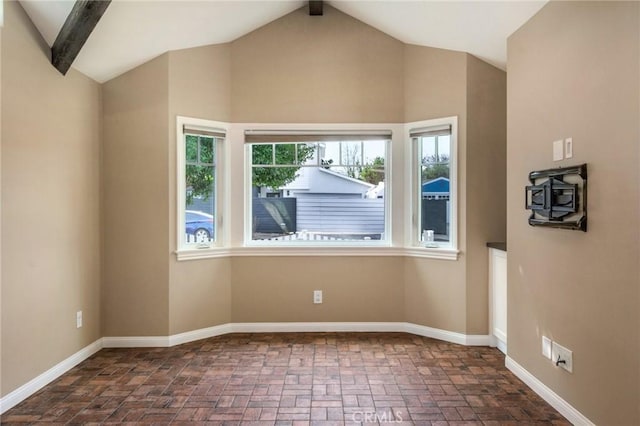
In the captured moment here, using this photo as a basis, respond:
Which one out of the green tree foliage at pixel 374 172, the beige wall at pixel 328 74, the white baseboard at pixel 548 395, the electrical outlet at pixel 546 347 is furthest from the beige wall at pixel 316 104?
the electrical outlet at pixel 546 347

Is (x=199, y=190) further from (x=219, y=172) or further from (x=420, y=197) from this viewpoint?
(x=420, y=197)

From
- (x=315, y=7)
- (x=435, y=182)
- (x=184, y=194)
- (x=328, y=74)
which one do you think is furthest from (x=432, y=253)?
(x=315, y=7)

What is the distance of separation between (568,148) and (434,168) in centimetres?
155

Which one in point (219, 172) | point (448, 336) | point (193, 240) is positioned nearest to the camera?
point (448, 336)

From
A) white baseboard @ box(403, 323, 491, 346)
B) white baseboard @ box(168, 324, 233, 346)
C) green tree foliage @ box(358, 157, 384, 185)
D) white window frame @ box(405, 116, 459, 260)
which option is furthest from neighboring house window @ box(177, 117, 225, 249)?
white baseboard @ box(403, 323, 491, 346)

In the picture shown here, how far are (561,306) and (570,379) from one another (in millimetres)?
404

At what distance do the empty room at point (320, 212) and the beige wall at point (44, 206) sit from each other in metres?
0.02

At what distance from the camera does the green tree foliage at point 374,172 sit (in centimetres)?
407

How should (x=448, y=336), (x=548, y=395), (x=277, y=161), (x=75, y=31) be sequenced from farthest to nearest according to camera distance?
(x=277, y=161) < (x=448, y=336) < (x=75, y=31) < (x=548, y=395)

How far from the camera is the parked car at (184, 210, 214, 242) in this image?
3.79 m

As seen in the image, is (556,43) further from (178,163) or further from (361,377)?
(178,163)

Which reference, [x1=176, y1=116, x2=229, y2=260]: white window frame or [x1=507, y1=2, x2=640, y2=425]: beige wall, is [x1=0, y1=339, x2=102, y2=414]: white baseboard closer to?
[x1=176, y1=116, x2=229, y2=260]: white window frame

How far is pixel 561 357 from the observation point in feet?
7.98

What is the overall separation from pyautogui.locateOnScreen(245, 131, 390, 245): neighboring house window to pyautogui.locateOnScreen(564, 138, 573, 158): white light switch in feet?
6.03
